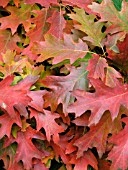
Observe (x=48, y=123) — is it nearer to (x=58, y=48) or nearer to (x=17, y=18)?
(x=58, y=48)

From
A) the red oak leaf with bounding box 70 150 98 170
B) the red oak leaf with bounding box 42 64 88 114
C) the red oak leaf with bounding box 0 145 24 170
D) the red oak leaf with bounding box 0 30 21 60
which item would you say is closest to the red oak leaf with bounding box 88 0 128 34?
the red oak leaf with bounding box 42 64 88 114

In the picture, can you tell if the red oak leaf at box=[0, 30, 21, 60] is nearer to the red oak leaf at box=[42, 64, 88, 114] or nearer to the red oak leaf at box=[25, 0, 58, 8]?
the red oak leaf at box=[25, 0, 58, 8]

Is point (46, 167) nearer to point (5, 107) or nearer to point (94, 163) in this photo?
point (94, 163)

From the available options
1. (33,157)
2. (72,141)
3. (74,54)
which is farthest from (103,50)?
(33,157)

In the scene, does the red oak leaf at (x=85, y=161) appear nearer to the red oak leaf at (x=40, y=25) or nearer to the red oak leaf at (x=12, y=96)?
the red oak leaf at (x=12, y=96)

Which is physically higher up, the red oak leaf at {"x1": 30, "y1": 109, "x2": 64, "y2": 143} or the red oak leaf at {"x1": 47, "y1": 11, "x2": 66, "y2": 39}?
the red oak leaf at {"x1": 47, "y1": 11, "x2": 66, "y2": 39}

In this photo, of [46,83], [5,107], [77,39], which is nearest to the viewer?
[5,107]

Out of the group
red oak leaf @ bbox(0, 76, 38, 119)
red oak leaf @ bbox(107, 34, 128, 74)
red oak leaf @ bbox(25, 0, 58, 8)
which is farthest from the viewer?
red oak leaf @ bbox(25, 0, 58, 8)
